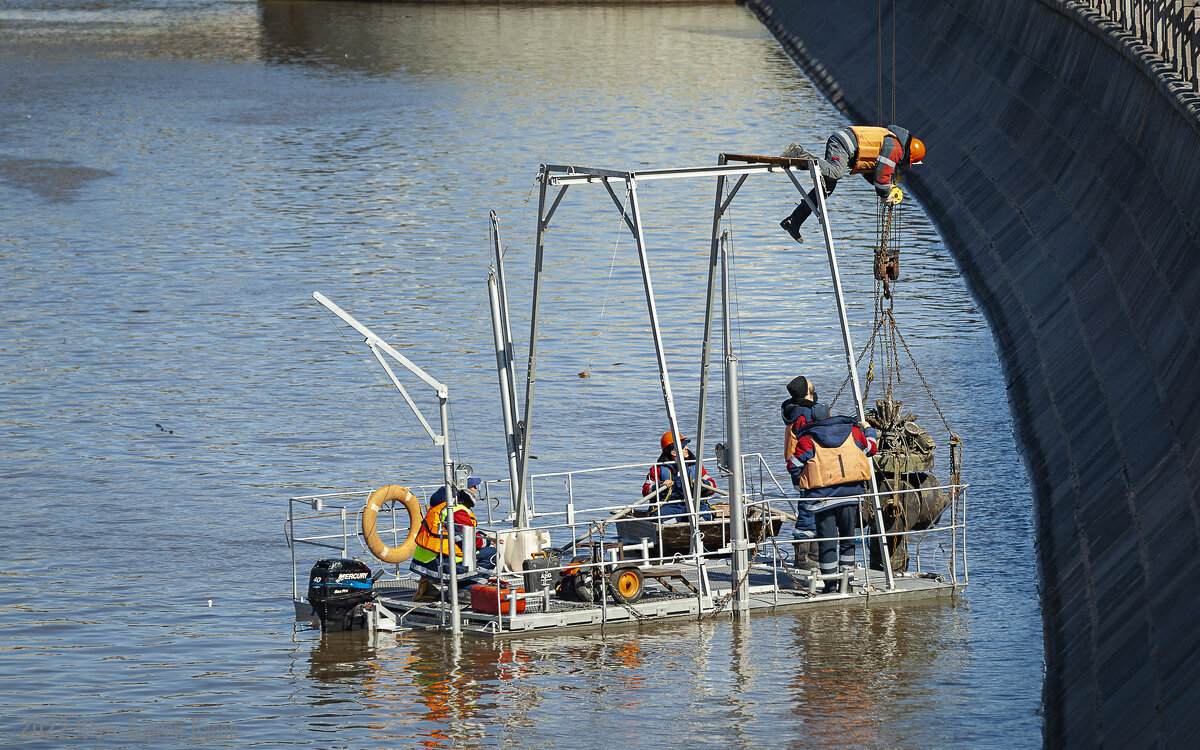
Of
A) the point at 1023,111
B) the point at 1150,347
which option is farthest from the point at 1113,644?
the point at 1023,111

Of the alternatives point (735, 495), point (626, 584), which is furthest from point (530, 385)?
point (735, 495)

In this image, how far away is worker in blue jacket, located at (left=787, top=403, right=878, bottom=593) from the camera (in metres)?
17.7

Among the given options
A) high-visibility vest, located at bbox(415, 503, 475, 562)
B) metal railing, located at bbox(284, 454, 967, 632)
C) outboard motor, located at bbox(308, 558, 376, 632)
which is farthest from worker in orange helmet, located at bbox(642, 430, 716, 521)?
outboard motor, located at bbox(308, 558, 376, 632)

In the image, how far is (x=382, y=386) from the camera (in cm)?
2972

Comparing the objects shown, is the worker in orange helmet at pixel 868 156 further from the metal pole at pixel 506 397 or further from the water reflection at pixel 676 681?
the water reflection at pixel 676 681

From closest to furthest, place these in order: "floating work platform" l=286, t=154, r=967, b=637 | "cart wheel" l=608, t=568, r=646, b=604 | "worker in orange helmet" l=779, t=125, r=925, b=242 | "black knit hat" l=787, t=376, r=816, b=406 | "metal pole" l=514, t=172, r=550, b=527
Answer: "floating work platform" l=286, t=154, r=967, b=637
"cart wheel" l=608, t=568, r=646, b=604
"black knit hat" l=787, t=376, r=816, b=406
"metal pole" l=514, t=172, r=550, b=527
"worker in orange helmet" l=779, t=125, r=925, b=242

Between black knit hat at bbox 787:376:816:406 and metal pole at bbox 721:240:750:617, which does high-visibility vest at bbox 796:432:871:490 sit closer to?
black knit hat at bbox 787:376:816:406

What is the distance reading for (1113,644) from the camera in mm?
14984

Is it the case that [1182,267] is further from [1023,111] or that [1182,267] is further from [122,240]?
[122,240]

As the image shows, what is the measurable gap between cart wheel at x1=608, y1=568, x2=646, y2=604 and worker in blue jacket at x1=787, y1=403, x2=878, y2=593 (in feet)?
6.27

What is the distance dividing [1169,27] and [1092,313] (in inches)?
180

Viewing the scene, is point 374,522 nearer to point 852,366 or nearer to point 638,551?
point 638,551

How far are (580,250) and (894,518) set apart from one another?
23.2 m

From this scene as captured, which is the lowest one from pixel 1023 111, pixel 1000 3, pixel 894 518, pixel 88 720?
pixel 88 720
